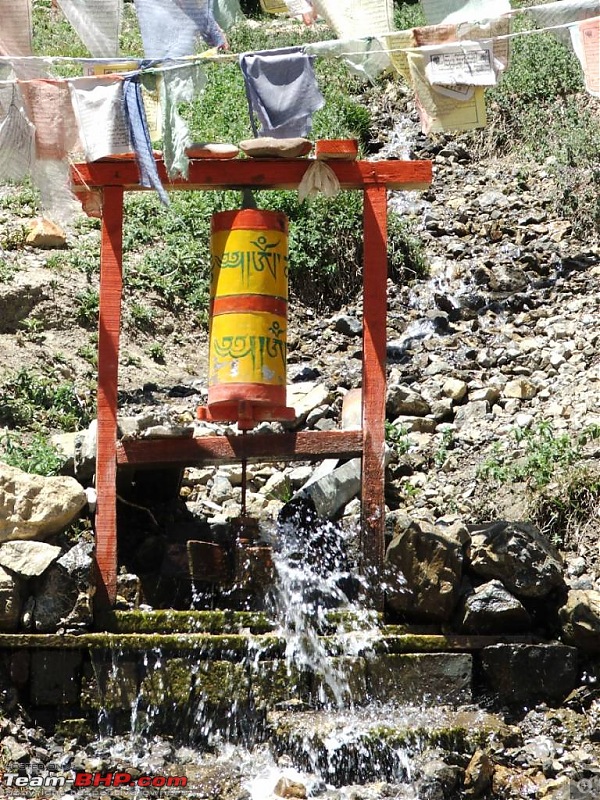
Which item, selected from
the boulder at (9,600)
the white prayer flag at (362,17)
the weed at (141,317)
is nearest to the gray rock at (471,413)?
the weed at (141,317)

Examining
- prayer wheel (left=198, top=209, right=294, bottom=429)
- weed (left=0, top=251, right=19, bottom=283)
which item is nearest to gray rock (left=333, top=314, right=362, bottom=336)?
weed (left=0, top=251, right=19, bottom=283)

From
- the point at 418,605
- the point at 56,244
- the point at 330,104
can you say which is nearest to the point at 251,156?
the point at 418,605

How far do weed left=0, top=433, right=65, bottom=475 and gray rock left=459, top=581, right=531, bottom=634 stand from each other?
8.29 feet

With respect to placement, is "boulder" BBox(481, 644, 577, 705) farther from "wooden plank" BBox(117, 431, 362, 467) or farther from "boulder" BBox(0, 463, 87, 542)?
"boulder" BBox(0, 463, 87, 542)

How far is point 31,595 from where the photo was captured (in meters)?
5.71

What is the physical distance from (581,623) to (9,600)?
2728 mm

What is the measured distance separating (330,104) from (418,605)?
844 cm

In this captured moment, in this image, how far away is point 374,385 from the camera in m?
6.20

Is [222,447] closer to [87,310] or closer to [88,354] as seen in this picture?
[88,354]

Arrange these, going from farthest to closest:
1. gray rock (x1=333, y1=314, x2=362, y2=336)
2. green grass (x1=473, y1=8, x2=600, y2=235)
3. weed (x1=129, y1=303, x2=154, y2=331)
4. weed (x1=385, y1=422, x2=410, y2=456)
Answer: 1. green grass (x1=473, y1=8, x2=600, y2=235)
2. weed (x1=129, y1=303, x2=154, y2=331)
3. gray rock (x1=333, y1=314, x2=362, y2=336)
4. weed (x1=385, y1=422, x2=410, y2=456)

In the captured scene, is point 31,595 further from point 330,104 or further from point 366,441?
point 330,104

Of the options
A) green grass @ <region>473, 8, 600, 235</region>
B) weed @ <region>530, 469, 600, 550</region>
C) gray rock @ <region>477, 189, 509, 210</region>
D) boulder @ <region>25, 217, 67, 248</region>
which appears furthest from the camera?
gray rock @ <region>477, 189, 509, 210</region>

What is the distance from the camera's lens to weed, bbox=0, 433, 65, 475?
7016mm

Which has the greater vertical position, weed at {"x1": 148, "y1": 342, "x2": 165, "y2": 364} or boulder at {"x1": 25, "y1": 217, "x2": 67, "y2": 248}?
boulder at {"x1": 25, "y1": 217, "x2": 67, "y2": 248}
